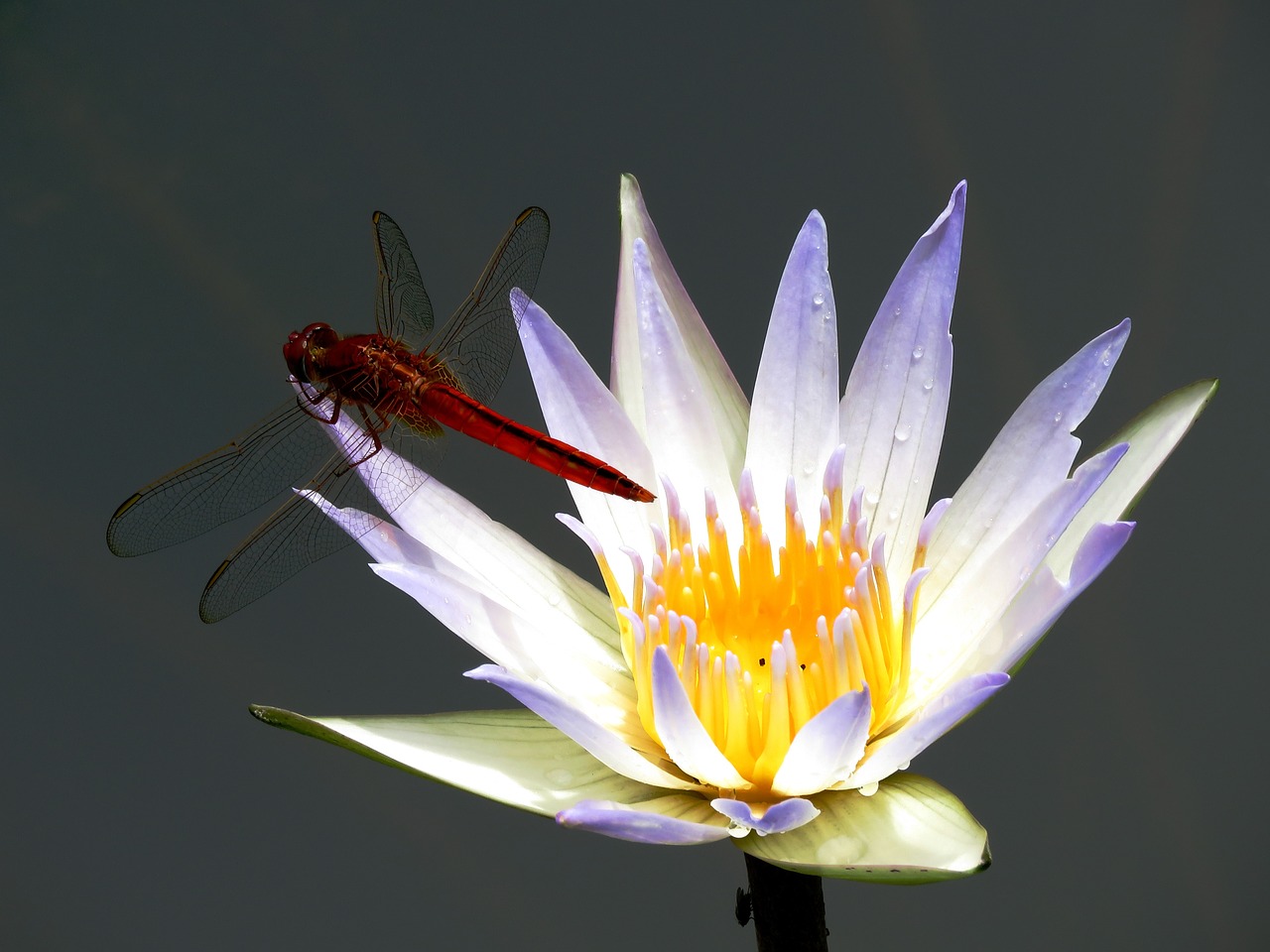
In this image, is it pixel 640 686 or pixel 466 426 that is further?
pixel 466 426

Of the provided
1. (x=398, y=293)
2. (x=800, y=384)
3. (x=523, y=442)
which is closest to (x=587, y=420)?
(x=523, y=442)

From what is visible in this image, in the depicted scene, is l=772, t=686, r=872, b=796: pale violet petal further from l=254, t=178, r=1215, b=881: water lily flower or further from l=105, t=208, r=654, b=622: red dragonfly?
l=105, t=208, r=654, b=622: red dragonfly

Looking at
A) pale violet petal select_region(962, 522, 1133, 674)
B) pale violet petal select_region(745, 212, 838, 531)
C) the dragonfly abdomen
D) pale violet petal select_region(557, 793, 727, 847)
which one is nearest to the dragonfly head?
the dragonfly abdomen

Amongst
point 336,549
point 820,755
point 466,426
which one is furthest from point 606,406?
point 820,755

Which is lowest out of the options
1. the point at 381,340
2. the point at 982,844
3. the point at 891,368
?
the point at 982,844

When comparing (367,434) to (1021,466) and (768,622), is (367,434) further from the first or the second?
(1021,466)

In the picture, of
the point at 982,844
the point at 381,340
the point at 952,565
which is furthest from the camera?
the point at 381,340

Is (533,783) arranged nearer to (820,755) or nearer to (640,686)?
(640,686)

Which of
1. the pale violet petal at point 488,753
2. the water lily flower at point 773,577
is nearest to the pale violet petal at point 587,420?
the water lily flower at point 773,577
